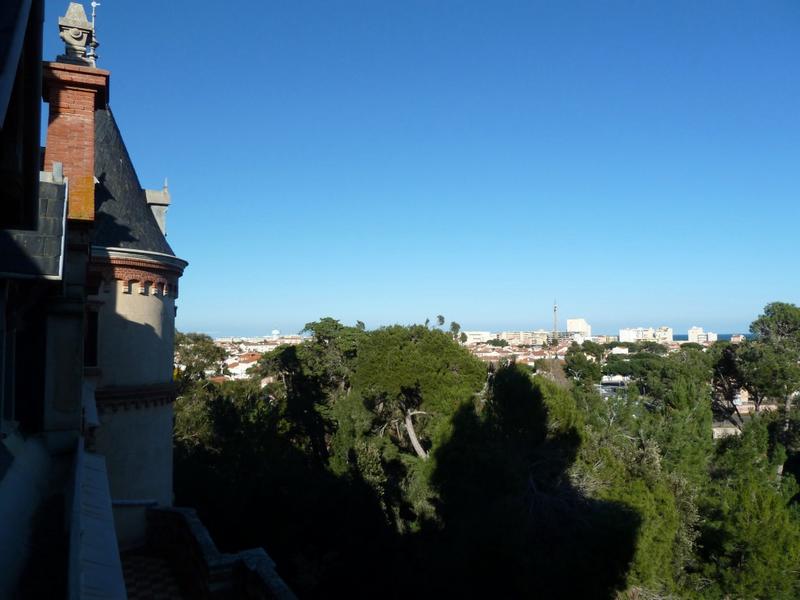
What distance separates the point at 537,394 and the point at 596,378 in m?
39.9

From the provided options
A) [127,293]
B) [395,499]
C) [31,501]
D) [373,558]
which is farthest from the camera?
[395,499]

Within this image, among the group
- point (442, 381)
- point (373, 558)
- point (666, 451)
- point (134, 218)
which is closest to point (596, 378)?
point (442, 381)

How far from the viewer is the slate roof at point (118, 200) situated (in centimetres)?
1166

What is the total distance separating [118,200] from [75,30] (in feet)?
10.5

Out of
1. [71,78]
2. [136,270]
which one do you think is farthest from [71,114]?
[136,270]

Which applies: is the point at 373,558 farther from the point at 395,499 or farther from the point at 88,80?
the point at 88,80

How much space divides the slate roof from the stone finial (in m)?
1.19

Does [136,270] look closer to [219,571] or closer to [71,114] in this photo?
[71,114]

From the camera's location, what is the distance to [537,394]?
18000 mm

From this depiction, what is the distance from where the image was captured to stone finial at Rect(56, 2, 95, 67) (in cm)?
1164

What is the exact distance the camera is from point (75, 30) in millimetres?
11688

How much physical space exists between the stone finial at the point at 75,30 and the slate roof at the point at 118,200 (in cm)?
119

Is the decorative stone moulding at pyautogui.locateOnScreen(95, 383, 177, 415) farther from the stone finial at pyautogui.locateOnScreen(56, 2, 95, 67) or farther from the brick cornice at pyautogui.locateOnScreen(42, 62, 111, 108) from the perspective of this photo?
the stone finial at pyautogui.locateOnScreen(56, 2, 95, 67)

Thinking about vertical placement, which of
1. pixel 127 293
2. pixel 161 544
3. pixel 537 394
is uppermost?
pixel 127 293
